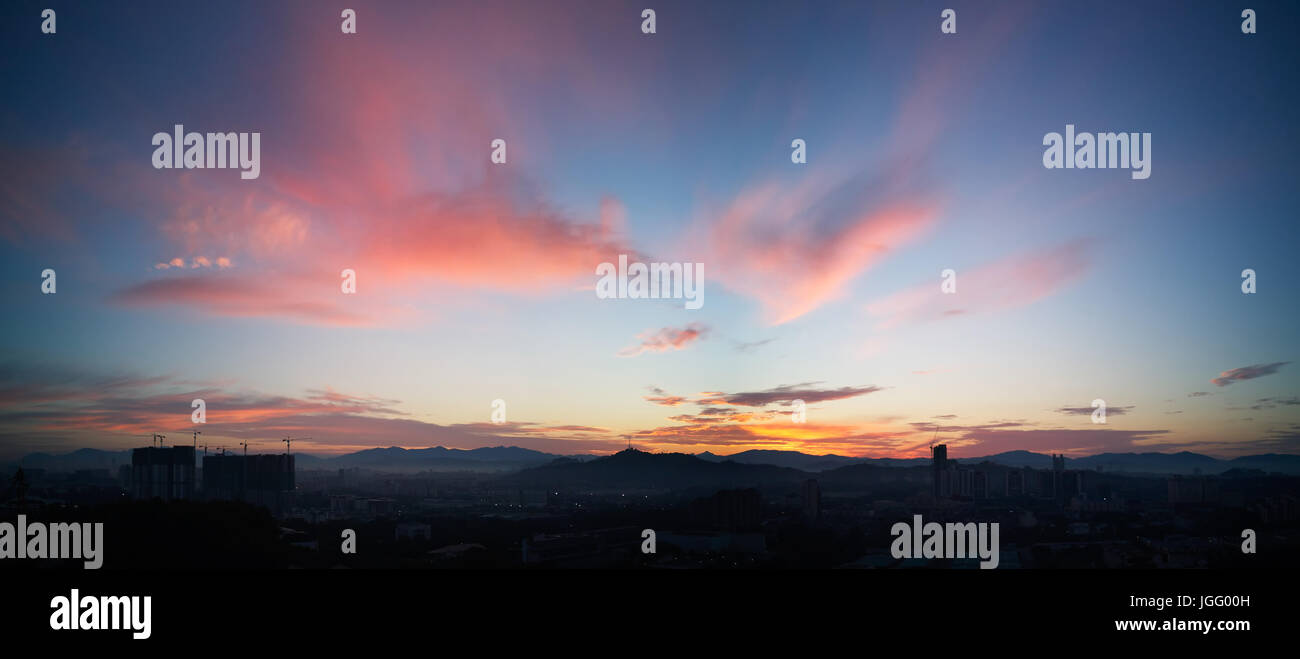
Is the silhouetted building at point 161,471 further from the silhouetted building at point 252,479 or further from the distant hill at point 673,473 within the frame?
the distant hill at point 673,473

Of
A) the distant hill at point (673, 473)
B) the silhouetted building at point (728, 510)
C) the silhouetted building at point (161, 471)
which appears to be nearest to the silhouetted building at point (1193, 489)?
the distant hill at point (673, 473)

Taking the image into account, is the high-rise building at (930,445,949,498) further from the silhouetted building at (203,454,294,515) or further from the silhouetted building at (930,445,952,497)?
the silhouetted building at (203,454,294,515)

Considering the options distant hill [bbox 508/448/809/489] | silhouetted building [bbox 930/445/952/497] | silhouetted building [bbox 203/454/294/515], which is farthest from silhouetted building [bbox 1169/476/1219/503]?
silhouetted building [bbox 203/454/294/515]

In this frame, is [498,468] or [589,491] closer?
[589,491]

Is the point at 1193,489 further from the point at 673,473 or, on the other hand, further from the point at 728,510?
the point at 673,473
